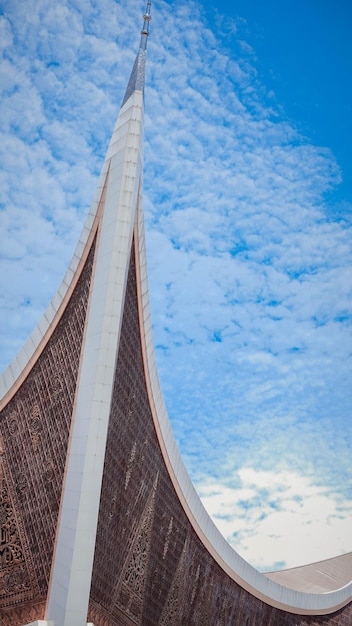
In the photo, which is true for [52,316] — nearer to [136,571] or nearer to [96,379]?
[96,379]

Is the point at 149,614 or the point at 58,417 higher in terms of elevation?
the point at 58,417

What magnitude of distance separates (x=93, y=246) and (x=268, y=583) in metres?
6.52

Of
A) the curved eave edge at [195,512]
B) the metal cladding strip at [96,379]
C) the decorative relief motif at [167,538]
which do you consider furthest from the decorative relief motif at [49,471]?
the decorative relief motif at [167,538]

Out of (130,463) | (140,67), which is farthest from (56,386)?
(140,67)

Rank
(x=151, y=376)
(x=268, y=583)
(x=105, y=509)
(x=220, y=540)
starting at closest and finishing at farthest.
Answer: (x=105, y=509) < (x=151, y=376) < (x=220, y=540) < (x=268, y=583)

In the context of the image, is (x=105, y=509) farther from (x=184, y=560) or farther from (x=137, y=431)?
(x=184, y=560)

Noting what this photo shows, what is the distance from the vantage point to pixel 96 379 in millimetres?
6176

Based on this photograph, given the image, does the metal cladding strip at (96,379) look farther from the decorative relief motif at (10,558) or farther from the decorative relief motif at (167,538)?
the decorative relief motif at (167,538)

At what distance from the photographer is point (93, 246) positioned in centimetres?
705

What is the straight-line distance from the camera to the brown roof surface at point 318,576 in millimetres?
13227

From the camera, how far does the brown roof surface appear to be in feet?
43.4

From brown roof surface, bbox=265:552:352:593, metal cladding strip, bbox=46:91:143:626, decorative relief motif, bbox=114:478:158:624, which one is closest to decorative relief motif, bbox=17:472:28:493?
metal cladding strip, bbox=46:91:143:626

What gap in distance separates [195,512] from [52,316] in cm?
348

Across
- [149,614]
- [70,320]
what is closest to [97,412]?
[70,320]
